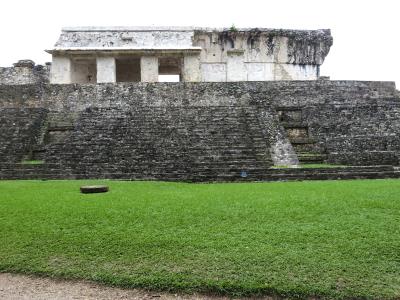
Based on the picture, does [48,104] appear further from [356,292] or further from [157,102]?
[356,292]

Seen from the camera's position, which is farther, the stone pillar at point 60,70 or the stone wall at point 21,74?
the stone pillar at point 60,70

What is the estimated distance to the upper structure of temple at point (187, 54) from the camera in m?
17.8

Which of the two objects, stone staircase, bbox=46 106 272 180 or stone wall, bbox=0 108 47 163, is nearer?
stone staircase, bbox=46 106 272 180

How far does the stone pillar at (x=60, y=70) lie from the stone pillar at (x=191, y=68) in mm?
5005

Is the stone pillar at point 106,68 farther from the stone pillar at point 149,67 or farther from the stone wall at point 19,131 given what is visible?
the stone wall at point 19,131

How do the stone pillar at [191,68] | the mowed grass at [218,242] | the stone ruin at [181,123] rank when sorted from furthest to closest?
the stone pillar at [191,68], the stone ruin at [181,123], the mowed grass at [218,242]

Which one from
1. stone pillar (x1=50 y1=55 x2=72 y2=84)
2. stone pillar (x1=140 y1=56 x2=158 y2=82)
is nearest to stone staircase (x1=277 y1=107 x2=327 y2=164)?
stone pillar (x1=140 y1=56 x2=158 y2=82)

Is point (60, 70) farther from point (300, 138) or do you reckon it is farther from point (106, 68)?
point (300, 138)

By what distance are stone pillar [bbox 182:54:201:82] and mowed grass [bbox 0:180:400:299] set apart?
11958mm

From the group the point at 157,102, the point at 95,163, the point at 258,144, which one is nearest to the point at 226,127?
the point at 258,144

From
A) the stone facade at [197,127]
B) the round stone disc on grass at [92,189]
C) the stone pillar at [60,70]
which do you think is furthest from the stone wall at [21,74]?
the round stone disc on grass at [92,189]

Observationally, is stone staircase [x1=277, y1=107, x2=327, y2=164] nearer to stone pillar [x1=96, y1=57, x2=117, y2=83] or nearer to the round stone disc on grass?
the round stone disc on grass

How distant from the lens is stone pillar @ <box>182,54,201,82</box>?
18.0 m

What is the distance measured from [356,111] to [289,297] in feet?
34.1
